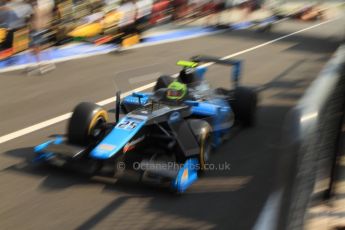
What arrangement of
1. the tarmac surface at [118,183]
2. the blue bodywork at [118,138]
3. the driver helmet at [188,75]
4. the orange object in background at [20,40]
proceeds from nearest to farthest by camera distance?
the tarmac surface at [118,183]
the blue bodywork at [118,138]
the driver helmet at [188,75]
the orange object in background at [20,40]

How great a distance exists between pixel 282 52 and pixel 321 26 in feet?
21.0

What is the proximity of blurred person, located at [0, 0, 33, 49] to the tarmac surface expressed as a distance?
1526 mm

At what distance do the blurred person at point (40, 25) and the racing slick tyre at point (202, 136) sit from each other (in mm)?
5207

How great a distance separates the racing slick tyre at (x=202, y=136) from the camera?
429 centimetres

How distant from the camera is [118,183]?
4.11 meters

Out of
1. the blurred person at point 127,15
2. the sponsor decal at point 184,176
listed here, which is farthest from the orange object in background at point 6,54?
the sponsor decal at point 184,176

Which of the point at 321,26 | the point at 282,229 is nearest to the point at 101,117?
the point at 282,229

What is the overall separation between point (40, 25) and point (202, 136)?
7.28 meters

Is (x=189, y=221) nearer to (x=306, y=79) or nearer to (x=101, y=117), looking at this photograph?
(x=101, y=117)

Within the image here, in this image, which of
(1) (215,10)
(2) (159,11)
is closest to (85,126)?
(2) (159,11)

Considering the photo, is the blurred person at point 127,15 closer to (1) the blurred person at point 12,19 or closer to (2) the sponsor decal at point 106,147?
(1) the blurred person at point 12,19

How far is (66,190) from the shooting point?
157 inches

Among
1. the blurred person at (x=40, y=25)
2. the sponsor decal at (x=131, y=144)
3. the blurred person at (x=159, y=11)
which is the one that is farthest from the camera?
the blurred person at (x=159, y=11)

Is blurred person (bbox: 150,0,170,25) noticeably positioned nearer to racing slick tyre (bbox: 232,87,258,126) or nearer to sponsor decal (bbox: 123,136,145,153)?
racing slick tyre (bbox: 232,87,258,126)
